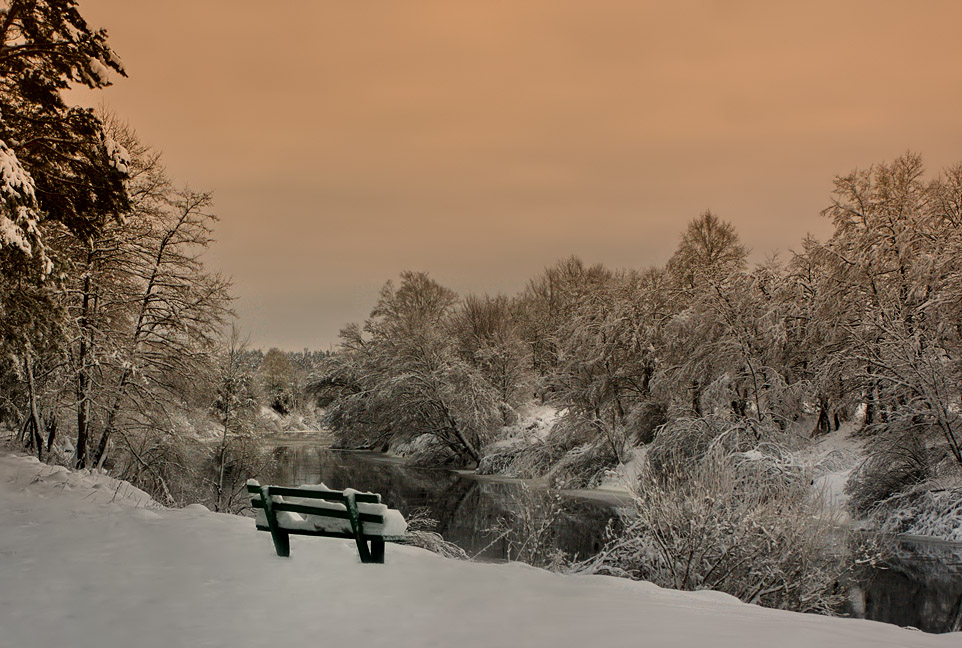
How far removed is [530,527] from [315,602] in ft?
19.9

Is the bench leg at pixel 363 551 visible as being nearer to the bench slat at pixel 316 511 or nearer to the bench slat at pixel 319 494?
the bench slat at pixel 316 511

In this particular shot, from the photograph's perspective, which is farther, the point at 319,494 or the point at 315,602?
the point at 319,494

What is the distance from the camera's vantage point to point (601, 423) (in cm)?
2536

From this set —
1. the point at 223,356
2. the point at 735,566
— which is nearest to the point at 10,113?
the point at 223,356

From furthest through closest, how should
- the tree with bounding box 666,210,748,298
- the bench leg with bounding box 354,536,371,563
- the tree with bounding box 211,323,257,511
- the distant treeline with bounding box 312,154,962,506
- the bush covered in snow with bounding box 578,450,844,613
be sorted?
1. the tree with bounding box 666,210,748,298
2. the tree with bounding box 211,323,257,511
3. the distant treeline with bounding box 312,154,962,506
4. the bush covered in snow with bounding box 578,450,844,613
5. the bench leg with bounding box 354,536,371,563

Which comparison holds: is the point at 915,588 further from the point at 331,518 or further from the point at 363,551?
the point at 331,518

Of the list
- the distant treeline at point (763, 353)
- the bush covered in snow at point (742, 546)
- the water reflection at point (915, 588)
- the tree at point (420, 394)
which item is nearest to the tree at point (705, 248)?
the distant treeline at point (763, 353)

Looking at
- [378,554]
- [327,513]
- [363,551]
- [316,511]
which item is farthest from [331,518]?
[378,554]

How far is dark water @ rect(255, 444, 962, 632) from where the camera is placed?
10336 millimetres

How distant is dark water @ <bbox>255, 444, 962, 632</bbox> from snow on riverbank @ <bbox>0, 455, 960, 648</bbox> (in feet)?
7.83

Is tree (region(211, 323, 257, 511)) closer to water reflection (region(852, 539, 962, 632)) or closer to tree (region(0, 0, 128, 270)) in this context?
tree (region(0, 0, 128, 270))

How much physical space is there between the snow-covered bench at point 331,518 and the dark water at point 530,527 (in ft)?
7.73

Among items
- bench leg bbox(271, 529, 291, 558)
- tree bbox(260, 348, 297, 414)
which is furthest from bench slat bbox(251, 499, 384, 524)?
tree bbox(260, 348, 297, 414)

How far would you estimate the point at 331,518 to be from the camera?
23.0 feet
